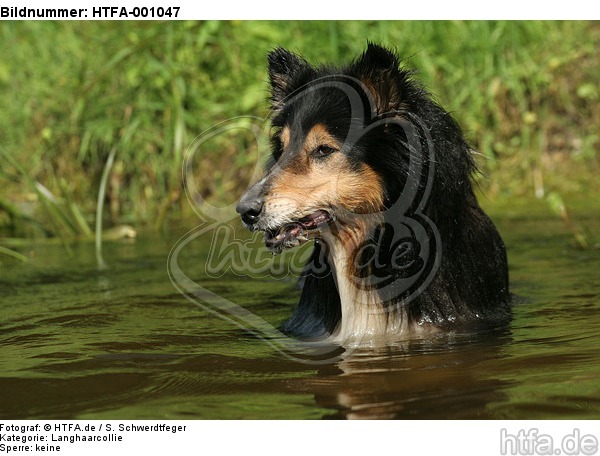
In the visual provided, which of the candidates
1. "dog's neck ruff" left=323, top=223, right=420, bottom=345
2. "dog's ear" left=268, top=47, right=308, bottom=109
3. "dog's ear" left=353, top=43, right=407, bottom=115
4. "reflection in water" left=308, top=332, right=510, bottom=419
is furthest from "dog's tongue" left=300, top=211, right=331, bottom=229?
"dog's ear" left=268, top=47, right=308, bottom=109

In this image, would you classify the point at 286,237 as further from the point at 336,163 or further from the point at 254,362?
the point at 254,362

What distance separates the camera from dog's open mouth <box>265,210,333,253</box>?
5430mm

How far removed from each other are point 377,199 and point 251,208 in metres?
0.71

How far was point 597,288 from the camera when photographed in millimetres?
6789

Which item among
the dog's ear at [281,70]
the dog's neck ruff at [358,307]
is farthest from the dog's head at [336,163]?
the dog's ear at [281,70]

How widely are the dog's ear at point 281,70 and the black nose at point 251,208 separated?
945 millimetres

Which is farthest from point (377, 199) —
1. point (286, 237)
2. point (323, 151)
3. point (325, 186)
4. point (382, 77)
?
point (382, 77)

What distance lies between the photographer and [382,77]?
17.6 feet

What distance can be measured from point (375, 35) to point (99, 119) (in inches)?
135

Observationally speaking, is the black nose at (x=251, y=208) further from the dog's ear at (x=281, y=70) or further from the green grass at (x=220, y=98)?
the green grass at (x=220, y=98)

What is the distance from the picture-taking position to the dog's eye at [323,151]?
544 cm

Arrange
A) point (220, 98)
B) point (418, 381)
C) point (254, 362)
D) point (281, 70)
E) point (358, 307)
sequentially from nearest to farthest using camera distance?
point (418, 381) → point (254, 362) → point (358, 307) → point (281, 70) → point (220, 98)
